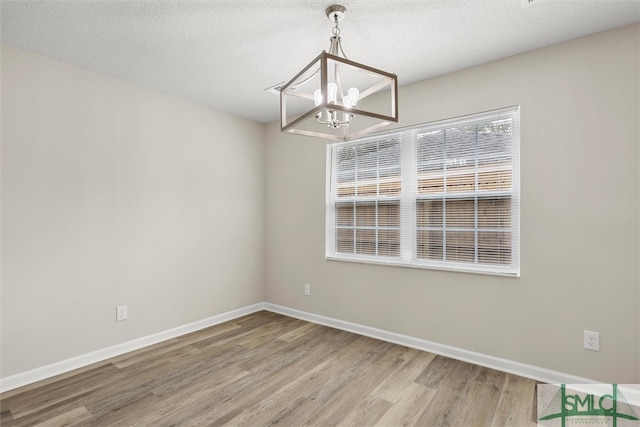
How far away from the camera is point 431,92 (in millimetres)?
3139

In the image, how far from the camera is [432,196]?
316cm

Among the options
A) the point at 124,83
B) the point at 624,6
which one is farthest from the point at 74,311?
the point at 624,6

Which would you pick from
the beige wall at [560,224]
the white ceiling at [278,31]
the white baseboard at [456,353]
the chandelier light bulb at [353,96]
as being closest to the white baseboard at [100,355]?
the white baseboard at [456,353]

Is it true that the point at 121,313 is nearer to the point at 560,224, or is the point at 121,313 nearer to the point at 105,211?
the point at 105,211

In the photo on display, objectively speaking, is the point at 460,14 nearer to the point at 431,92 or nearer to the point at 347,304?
the point at 431,92

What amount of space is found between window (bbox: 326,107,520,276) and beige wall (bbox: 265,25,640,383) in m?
0.12

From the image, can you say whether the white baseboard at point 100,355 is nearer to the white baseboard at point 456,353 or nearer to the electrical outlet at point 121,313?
the electrical outlet at point 121,313

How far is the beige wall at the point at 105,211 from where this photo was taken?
8.36 ft

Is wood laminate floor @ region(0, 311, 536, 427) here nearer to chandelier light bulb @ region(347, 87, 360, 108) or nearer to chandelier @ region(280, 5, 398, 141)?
chandelier @ region(280, 5, 398, 141)

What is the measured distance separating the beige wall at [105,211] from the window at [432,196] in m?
1.39

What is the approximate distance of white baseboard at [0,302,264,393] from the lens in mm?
2504

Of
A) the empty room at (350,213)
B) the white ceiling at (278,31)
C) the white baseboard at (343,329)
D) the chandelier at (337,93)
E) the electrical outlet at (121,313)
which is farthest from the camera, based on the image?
the electrical outlet at (121,313)

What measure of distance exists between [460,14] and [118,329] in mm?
3784

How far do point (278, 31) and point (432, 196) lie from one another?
6.37 ft
